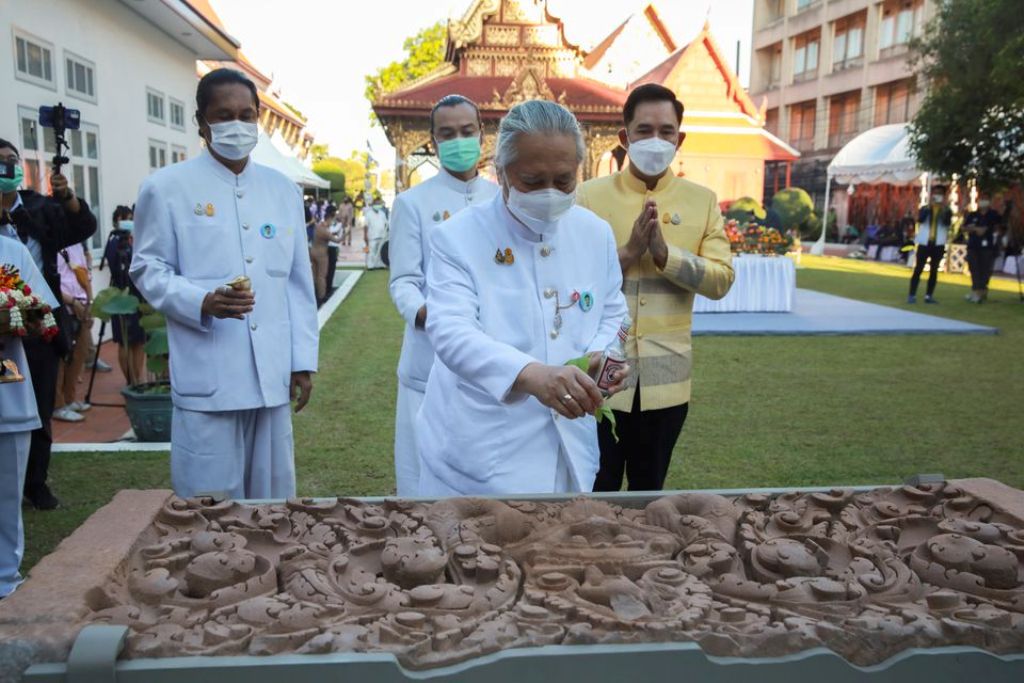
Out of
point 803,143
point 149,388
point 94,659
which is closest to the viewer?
point 94,659

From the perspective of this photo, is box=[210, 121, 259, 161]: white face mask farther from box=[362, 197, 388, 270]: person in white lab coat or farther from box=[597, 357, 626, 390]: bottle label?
box=[362, 197, 388, 270]: person in white lab coat

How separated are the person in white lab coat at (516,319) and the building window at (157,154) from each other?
10.7 meters

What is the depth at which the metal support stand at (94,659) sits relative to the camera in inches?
51.6

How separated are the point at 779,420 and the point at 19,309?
16.3 feet

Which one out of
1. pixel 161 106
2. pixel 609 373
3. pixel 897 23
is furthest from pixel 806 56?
pixel 609 373

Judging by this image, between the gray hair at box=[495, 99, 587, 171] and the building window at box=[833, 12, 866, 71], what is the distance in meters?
36.7

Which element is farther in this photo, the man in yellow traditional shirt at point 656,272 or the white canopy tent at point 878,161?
the white canopy tent at point 878,161

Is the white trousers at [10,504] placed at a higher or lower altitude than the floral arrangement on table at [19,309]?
lower

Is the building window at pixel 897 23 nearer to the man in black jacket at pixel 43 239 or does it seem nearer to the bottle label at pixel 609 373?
the man in black jacket at pixel 43 239

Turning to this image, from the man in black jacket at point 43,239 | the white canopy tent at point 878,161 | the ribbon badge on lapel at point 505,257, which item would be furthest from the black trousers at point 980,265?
the ribbon badge on lapel at point 505,257

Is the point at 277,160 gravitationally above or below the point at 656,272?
above

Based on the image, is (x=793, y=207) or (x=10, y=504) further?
(x=793, y=207)

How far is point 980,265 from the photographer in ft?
43.6

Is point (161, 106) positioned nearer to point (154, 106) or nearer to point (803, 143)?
point (154, 106)
